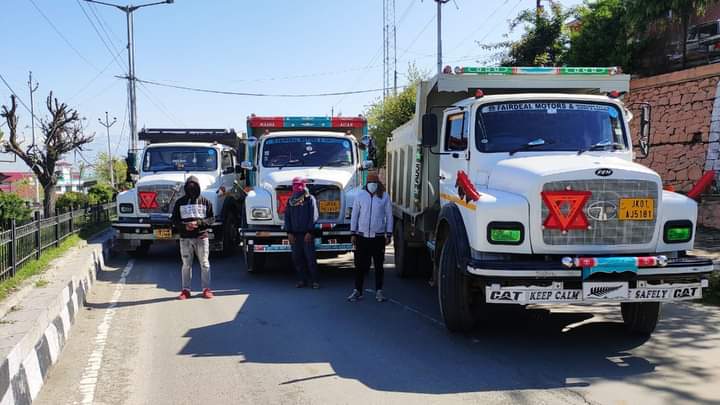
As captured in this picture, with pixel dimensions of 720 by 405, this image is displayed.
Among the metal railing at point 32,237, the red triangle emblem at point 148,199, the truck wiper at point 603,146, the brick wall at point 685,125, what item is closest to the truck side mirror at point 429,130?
the truck wiper at point 603,146

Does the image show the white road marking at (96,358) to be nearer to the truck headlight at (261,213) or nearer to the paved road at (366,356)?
the paved road at (366,356)

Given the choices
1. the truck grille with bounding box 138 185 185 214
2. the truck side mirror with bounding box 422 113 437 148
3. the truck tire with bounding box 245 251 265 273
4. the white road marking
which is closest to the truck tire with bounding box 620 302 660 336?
the truck side mirror with bounding box 422 113 437 148

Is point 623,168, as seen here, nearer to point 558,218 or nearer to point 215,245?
point 558,218

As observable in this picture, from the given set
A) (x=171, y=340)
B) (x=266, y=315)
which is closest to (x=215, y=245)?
(x=266, y=315)

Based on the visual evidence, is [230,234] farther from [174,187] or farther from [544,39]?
[544,39]

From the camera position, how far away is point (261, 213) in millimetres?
11055

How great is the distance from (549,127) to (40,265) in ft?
25.0

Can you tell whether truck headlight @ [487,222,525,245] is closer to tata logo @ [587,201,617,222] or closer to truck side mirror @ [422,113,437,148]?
tata logo @ [587,201,617,222]

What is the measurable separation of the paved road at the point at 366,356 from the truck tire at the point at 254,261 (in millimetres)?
1888

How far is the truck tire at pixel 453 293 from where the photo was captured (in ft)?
21.1

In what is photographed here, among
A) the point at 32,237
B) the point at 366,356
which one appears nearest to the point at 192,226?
the point at 32,237

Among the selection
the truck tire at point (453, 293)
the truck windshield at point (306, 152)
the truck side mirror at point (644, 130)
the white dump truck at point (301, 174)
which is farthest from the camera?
the truck windshield at point (306, 152)

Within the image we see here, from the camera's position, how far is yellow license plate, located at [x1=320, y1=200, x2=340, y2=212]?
11178 mm

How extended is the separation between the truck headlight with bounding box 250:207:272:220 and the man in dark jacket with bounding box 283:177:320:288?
33.3 inches
